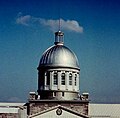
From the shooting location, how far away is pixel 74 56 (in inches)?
2061

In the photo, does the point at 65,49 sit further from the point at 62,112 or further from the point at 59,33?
the point at 62,112

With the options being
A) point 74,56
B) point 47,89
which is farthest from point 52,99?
point 74,56

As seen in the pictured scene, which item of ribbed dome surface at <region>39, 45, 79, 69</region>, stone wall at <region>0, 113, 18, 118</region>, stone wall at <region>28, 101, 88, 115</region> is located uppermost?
ribbed dome surface at <region>39, 45, 79, 69</region>

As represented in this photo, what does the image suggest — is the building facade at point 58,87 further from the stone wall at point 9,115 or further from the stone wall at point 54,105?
the stone wall at point 9,115

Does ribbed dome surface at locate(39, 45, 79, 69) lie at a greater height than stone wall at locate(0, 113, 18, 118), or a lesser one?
greater

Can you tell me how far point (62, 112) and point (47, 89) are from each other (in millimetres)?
3635

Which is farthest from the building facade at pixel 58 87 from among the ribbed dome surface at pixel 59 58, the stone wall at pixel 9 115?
the stone wall at pixel 9 115

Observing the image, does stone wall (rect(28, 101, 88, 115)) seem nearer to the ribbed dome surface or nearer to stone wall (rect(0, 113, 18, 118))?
stone wall (rect(0, 113, 18, 118))

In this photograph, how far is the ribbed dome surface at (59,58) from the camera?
5097 cm

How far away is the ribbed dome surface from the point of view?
5097cm

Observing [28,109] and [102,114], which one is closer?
[28,109]

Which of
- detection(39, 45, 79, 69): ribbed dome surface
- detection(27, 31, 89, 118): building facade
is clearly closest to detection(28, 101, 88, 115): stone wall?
detection(27, 31, 89, 118): building facade

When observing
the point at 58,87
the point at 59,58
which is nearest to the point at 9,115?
the point at 58,87

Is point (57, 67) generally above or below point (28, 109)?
above
